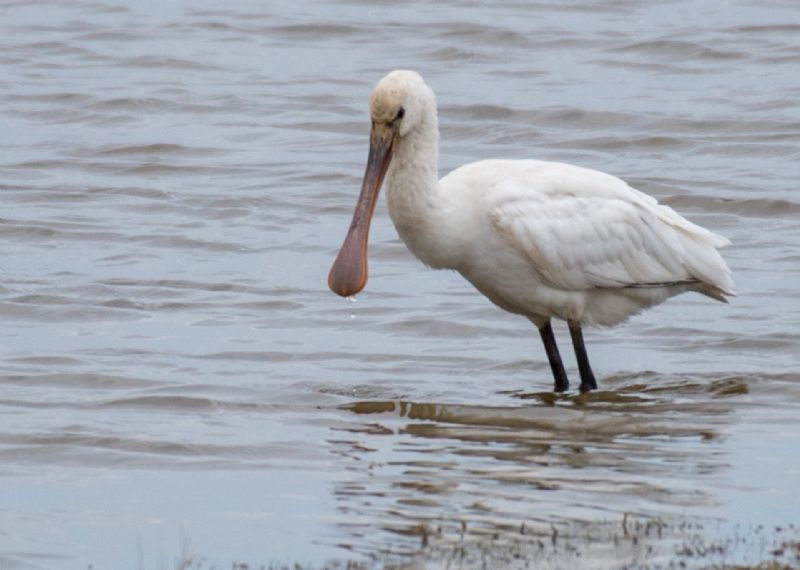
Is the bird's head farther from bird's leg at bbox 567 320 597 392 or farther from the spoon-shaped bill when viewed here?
bird's leg at bbox 567 320 597 392

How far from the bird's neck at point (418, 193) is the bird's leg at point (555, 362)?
1120 mm

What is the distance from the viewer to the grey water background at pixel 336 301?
322 inches

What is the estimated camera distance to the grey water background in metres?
8.18

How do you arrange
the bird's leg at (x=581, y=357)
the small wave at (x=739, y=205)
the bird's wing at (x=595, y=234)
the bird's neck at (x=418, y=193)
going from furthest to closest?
the small wave at (x=739, y=205)
the bird's leg at (x=581, y=357)
the bird's wing at (x=595, y=234)
the bird's neck at (x=418, y=193)

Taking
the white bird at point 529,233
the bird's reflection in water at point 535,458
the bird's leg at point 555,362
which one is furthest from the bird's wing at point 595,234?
the bird's reflection in water at point 535,458

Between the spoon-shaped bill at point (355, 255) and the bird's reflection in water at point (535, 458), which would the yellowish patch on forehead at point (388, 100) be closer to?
the spoon-shaped bill at point (355, 255)

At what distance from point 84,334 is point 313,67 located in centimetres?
1242

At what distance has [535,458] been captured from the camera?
9.05 m

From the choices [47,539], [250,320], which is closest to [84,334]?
[250,320]

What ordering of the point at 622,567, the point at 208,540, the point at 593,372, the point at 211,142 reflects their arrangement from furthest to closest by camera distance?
1. the point at 211,142
2. the point at 593,372
3. the point at 208,540
4. the point at 622,567

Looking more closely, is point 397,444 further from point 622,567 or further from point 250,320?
point 250,320

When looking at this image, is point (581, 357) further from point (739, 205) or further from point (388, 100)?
point (739, 205)

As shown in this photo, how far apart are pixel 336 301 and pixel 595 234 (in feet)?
11.0

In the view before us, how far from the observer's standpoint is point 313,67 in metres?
24.5
